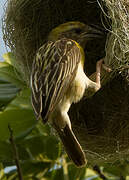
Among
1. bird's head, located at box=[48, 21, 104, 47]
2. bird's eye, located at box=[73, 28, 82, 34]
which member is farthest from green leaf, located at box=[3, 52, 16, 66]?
bird's eye, located at box=[73, 28, 82, 34]

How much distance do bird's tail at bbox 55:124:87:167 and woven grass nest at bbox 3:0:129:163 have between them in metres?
0.33

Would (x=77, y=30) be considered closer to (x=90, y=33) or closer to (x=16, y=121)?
(x=90, y=33)

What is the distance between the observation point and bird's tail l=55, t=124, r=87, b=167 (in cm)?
317

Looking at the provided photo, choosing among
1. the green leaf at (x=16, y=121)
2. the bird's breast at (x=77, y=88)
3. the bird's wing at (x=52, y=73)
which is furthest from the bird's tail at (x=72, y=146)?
the green leaf at (x=16, y=121)

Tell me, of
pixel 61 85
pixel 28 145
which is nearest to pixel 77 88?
pixel 61 85

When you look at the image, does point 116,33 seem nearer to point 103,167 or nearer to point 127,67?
point 127,67

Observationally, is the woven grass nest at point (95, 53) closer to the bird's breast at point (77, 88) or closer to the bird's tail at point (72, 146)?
the bird's breast at point (77, 88)

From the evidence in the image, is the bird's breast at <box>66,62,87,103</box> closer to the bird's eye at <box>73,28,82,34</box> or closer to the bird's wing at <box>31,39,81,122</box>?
the bird's wing at <box>31,39,81,122</box>

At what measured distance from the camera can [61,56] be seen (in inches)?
123

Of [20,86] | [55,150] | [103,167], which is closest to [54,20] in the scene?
[20,86]

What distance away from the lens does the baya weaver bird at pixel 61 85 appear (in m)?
2.92

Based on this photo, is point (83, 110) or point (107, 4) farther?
point (83, 110)

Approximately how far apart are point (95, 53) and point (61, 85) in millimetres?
709

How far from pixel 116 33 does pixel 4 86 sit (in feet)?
2.55
